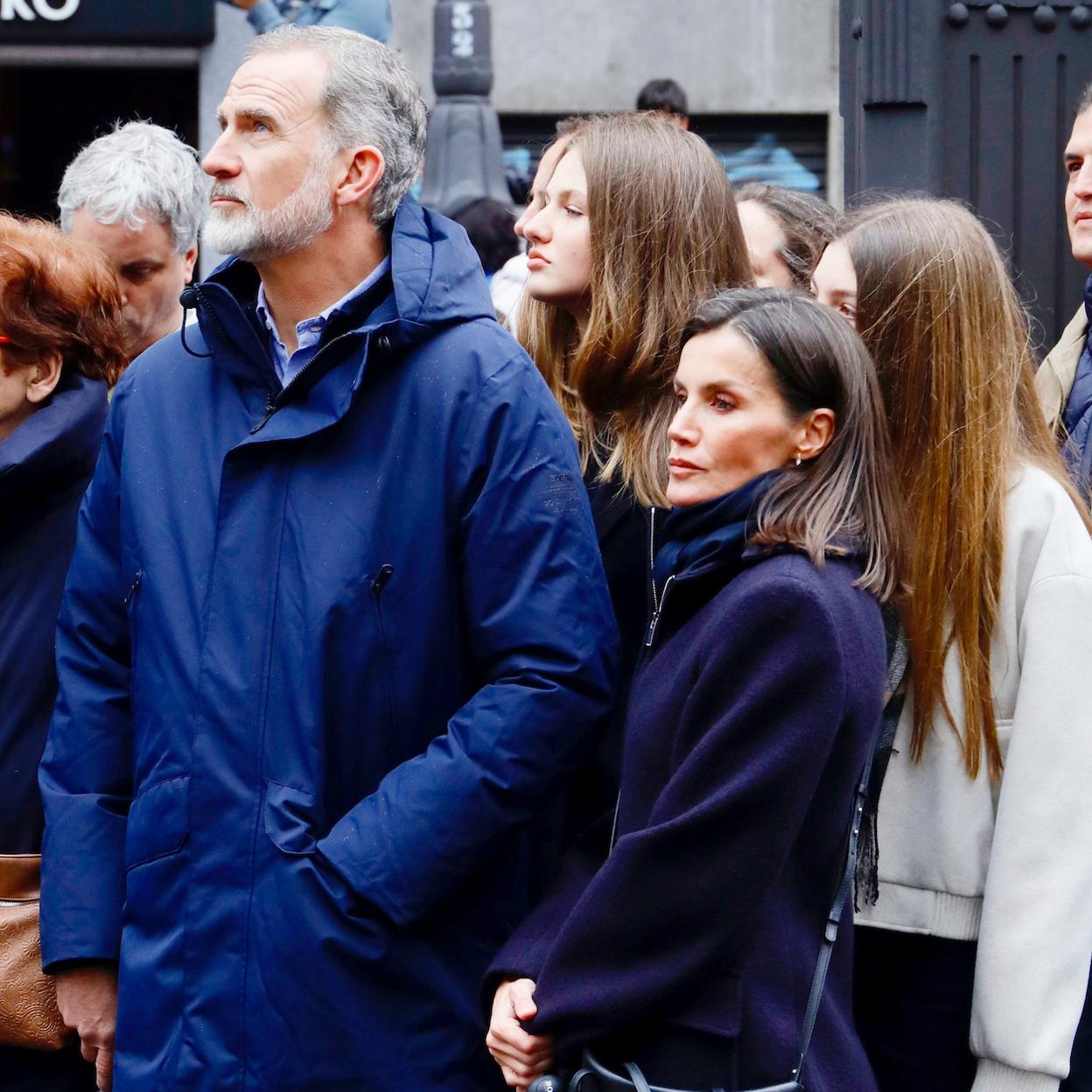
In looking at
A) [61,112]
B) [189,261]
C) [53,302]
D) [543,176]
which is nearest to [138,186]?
[189,261]

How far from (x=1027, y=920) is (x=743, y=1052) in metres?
0.49

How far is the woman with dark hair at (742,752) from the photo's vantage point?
208cm

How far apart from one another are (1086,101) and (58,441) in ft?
7.01

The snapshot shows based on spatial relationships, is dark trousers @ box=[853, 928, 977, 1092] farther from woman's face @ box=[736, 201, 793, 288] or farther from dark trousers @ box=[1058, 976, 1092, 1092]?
woman's face @ box=[736, 201, 793, 288]

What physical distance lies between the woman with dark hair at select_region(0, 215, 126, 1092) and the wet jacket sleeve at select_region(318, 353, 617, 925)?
66cm

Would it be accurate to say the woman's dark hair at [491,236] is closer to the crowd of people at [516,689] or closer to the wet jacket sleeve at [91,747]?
the crowd of people at [516,689]

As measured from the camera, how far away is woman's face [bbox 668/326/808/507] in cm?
231

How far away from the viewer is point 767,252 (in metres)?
3.82

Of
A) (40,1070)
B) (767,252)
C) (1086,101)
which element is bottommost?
(40,1070)

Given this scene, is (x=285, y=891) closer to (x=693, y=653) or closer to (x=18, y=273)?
(x=693, y=653)

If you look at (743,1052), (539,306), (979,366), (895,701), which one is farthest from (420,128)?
(743,1052)

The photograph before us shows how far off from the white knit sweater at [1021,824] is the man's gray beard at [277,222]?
3.71ft

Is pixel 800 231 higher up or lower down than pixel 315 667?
higher up

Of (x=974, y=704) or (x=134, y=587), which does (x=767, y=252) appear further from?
(x=134, y=587)
